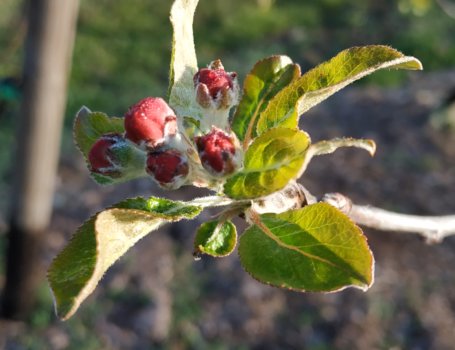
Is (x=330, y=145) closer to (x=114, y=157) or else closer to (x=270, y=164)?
(x=270, y=164)

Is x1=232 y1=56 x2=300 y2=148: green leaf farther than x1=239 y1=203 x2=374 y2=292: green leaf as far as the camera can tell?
Yes

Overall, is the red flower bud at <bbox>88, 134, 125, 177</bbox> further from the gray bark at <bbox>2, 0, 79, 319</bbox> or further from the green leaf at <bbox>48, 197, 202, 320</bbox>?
the gray bark at <bbox>2, 0, 79, 319</bbox>

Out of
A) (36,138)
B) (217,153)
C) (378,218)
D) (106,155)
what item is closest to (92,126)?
(106,155)

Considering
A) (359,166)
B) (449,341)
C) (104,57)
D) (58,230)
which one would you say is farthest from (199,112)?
(104,57)

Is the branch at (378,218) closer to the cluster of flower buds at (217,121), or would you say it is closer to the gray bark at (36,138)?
the cluster of flower buds at (217,121)

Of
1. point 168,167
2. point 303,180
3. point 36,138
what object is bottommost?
point 303,180

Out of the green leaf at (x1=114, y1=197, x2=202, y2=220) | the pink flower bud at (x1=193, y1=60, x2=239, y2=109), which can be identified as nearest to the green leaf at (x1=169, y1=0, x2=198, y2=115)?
the pink flower bud at (x1=193, y1=60, x2=239, y2=109)

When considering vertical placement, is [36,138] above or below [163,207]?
below
